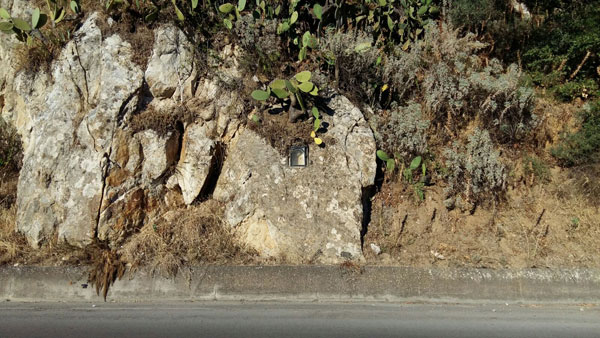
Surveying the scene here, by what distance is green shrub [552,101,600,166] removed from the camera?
25.7 ft

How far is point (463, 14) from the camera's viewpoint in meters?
9.69

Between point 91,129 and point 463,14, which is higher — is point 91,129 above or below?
below

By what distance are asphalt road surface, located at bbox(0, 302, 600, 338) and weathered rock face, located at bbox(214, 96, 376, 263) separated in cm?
97

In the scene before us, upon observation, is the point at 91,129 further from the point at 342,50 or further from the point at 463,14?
the point at 463,14

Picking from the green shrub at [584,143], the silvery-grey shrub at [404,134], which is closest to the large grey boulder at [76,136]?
the silvery-grey shrub at [404,134]

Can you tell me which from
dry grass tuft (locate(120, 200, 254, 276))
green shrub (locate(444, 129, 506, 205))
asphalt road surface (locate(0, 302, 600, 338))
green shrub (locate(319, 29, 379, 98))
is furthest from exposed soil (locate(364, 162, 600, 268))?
dry grass tuft (locate(120, 200, 254, 276))

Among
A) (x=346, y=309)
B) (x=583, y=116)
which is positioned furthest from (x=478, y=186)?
(x=346, y=309)

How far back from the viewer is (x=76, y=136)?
24.1ft

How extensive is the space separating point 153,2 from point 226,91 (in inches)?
84.9

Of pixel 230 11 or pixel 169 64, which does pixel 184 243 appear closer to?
pixel 169 64

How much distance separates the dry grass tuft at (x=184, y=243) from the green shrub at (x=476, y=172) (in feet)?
11.5

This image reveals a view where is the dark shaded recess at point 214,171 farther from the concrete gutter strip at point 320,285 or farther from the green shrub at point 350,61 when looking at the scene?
the green shrub at point 350,61

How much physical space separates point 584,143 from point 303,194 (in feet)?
16.0

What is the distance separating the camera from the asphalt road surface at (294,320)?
16.8ft
